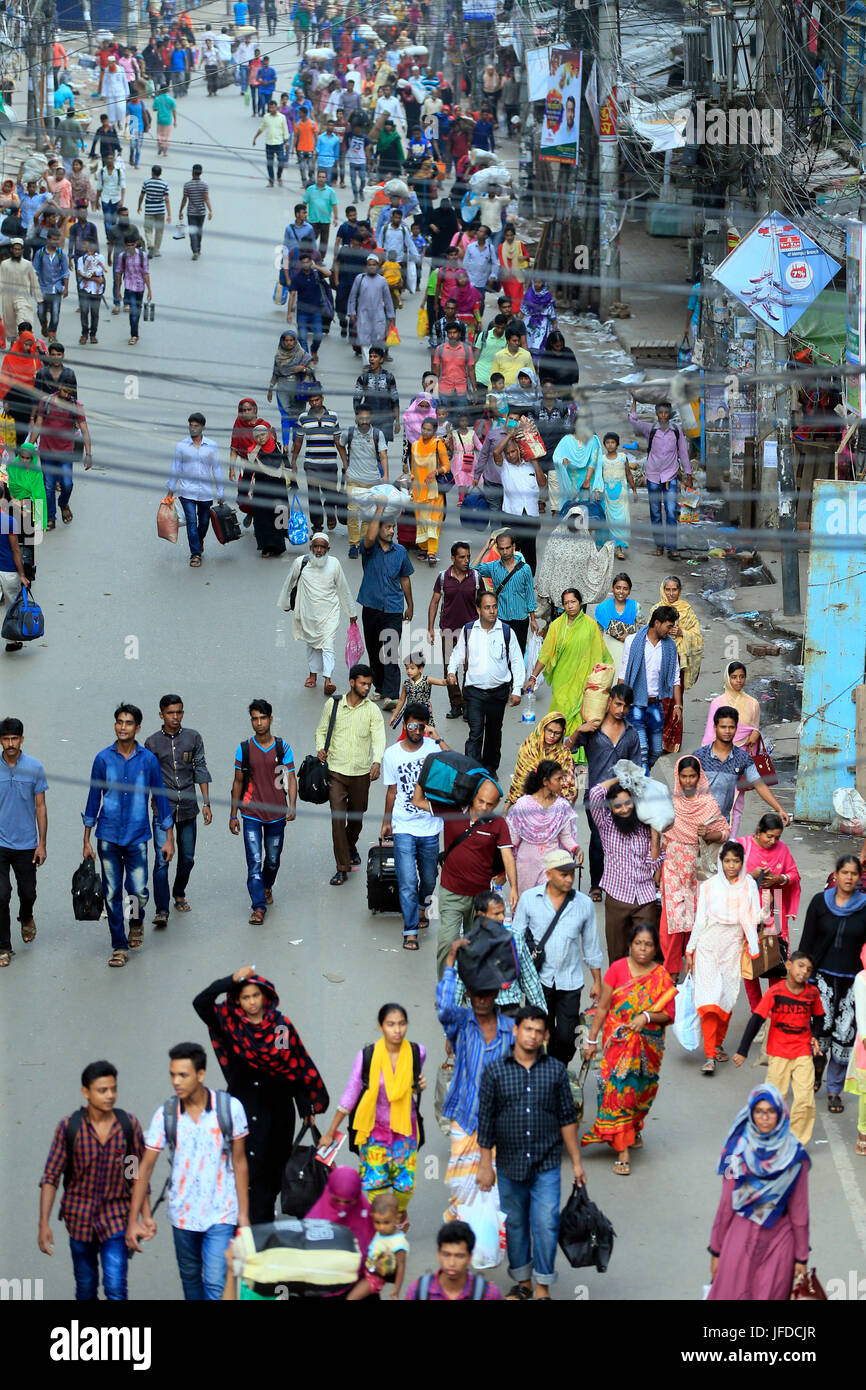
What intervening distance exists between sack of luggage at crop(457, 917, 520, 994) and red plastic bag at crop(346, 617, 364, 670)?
5.69 metres

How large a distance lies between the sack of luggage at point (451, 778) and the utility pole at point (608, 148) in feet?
48.3

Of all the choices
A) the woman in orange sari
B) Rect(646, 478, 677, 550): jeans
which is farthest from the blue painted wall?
Rect(646, 478, 677, 550): jeans

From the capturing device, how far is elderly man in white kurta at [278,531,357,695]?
1397 cm

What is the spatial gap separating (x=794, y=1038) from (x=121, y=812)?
12.3ft

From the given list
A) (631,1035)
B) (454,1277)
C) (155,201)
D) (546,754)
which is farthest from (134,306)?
(454,1277)

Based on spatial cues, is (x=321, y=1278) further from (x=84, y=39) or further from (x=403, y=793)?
(x=84, y=39)

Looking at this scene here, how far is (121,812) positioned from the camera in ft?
35.3

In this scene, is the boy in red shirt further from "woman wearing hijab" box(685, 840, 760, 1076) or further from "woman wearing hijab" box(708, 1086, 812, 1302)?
"woman wearing hijab" box(708, 1086, 812, 1302)

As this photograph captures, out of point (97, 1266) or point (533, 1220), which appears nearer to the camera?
point (97, 1266)

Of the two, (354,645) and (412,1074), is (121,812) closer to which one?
(412,1074)

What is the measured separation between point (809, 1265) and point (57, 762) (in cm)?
672

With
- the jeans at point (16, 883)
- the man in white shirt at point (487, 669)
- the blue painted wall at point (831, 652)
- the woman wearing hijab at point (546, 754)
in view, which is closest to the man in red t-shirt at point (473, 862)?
the woman wearing hijab at point (546, 754)

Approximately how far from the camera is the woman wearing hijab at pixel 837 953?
9.55 m

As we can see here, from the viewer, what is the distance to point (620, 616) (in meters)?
13.3
